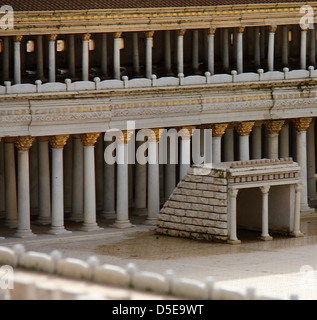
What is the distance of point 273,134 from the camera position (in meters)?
62.8

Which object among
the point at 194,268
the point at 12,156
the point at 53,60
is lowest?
the point at 194,268

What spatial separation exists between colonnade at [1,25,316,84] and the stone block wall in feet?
18.4

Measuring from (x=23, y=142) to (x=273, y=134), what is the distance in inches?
490

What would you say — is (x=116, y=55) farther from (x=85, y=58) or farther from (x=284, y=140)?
(x=284, y=140)

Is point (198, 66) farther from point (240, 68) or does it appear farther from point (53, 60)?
point (53, 60)

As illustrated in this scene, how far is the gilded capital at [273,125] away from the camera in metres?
62.3

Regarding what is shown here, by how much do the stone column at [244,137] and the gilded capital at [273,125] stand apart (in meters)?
0.81

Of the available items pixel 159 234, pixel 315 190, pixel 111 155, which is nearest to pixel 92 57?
pixel 111 155

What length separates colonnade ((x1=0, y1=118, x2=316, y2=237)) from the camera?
56.2m

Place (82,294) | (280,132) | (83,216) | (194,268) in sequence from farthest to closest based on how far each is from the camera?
(280,132) < (83,216) < (194,268) < (82,294)

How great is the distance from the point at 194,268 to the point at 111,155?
11.5m

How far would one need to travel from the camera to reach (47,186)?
57.9m

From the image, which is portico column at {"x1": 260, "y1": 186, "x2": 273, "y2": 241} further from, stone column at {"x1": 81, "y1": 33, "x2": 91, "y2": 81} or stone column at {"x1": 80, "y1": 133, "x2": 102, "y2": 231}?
stone column at {"x1": 81, "y1": 33, "x2": 91, "y2": 81}

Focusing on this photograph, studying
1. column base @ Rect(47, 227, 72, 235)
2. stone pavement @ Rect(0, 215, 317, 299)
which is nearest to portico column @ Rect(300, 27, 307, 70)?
stone pavement @ Rect(0, 215, 317, 299)
